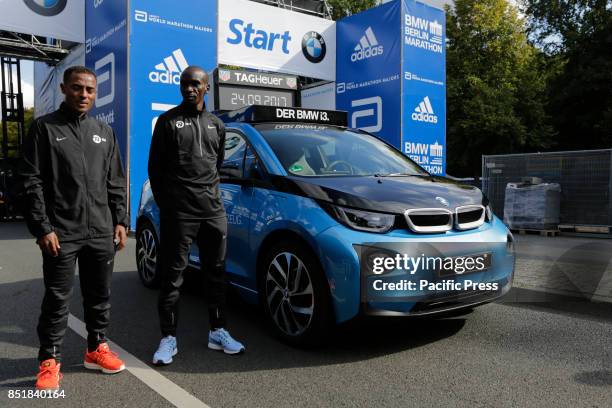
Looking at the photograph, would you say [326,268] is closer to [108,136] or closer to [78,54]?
[108,136]

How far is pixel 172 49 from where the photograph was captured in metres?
12.4

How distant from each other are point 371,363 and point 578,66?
29.4 m

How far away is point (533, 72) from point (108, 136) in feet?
103

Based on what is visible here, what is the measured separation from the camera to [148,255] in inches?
230

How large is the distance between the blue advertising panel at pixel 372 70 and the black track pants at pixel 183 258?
1057 centimetres

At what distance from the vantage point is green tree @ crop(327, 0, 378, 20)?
112 feet

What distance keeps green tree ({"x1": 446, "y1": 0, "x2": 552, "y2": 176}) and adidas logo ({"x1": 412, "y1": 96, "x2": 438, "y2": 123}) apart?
1441 centimetres

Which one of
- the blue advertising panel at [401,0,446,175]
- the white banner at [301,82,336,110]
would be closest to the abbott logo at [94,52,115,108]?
the white banner at [301,82,336,110]

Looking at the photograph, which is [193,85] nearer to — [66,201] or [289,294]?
[66,201]

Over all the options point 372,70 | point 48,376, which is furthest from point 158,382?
point 372,70

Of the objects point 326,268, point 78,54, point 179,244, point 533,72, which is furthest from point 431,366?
point 533,72

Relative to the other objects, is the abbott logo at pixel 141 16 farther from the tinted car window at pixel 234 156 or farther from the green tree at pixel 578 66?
the green tree at pixel 578 66

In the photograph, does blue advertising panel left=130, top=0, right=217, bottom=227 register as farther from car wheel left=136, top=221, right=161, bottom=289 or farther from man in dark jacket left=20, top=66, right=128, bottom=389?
man in dark jacket left=20, top=66, right=128, bottom=389

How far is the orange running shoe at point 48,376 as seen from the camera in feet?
10.0
